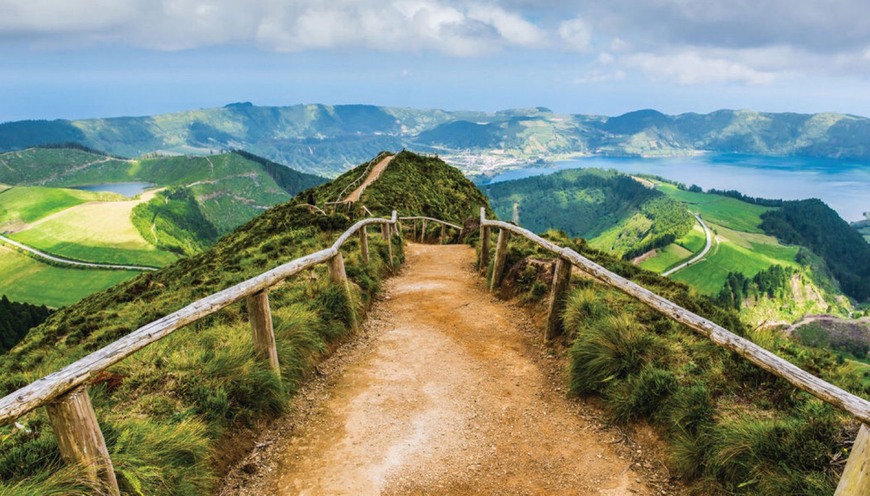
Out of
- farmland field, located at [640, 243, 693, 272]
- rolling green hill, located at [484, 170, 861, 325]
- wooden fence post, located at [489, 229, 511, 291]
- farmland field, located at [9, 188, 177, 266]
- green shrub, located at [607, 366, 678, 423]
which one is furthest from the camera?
farmland field, located at [640, 243, 693, 272]

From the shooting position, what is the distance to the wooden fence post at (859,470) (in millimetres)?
2990

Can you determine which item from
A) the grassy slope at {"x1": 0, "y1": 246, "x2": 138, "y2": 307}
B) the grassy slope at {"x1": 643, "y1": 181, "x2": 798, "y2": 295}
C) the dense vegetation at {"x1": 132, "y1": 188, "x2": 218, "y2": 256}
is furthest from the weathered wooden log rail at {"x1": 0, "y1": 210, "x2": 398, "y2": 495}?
the dense vegetation at {"x1": 132, "y1": 188, "x2": 218, "y2": 256}

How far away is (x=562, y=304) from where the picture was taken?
305 inches

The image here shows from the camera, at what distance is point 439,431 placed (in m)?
5.54

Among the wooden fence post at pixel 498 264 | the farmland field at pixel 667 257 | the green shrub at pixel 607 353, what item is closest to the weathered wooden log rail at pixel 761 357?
the green shrub at pixel 607 353

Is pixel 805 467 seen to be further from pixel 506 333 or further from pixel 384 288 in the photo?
pixel 384 288

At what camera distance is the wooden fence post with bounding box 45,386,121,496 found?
3135 millimetres

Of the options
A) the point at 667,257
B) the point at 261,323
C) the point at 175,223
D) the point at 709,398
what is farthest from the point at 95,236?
the point at 667,257

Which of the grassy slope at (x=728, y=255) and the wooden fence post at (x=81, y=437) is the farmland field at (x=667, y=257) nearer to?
the grassy slope at (x=728, y=255)

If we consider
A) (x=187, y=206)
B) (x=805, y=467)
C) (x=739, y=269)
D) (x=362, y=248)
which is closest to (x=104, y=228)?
(x=187, y=206)

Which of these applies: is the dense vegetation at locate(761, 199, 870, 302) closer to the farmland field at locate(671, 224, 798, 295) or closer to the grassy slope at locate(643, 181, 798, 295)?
the grassy slope at locate(643, 181, 798, 295)

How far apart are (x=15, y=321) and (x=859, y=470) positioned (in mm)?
79473

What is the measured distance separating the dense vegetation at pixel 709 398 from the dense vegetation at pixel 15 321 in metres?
64.0

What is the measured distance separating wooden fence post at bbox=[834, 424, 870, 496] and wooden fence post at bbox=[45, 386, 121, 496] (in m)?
5.31
